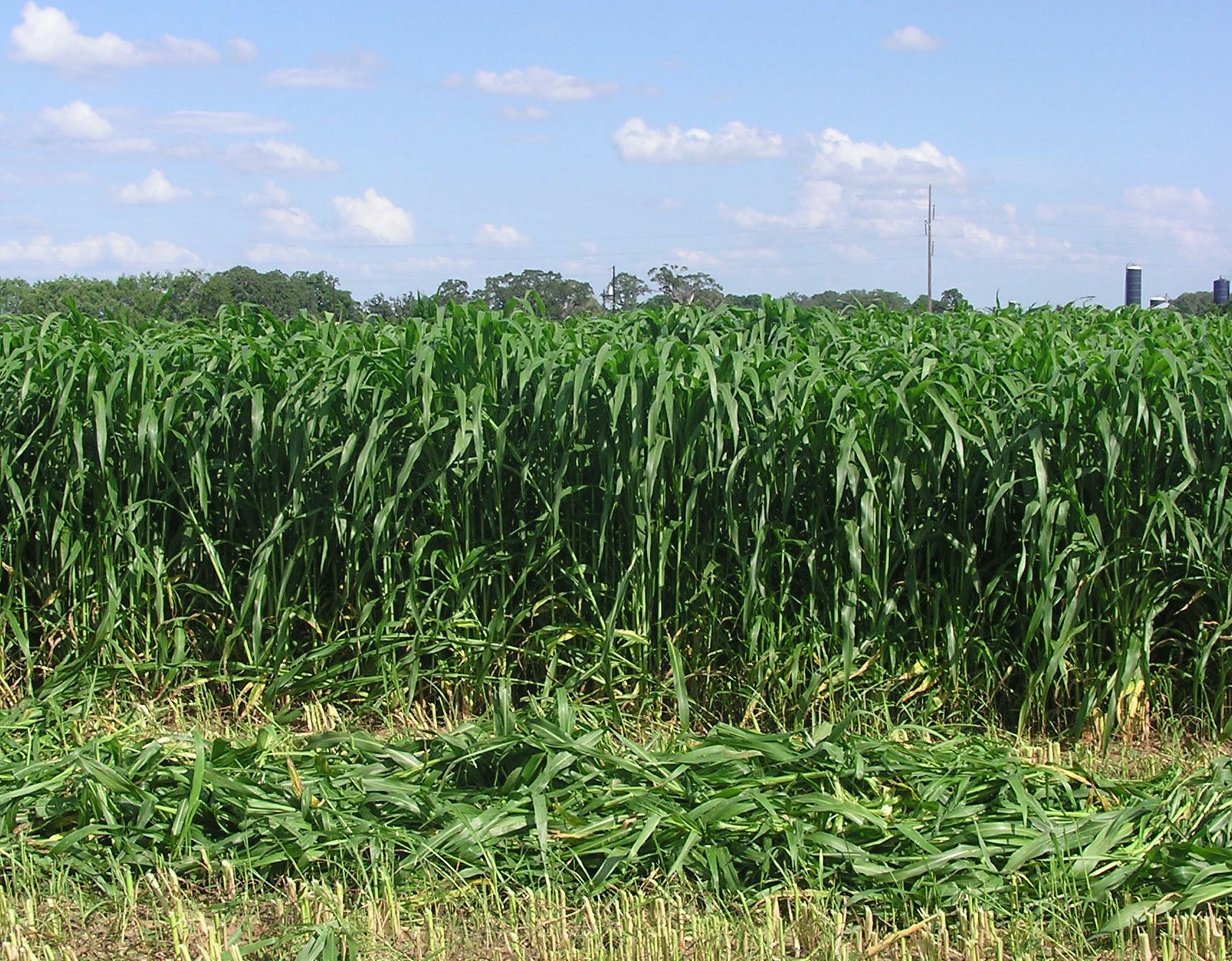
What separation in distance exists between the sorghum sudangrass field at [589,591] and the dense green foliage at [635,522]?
0.05 feet

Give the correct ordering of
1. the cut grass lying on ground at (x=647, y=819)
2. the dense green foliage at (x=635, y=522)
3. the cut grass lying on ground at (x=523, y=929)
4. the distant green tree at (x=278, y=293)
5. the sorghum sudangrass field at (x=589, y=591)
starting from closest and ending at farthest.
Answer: the cut grass lying on ground at (x=523, y=929)
the cut grass lying on ground at (x=647, y=819)
the sorghum sudangrass field at (x=589, y=591)
the dense green foliage at (x=635, y=522)
the distant green tree at (x=278, y=293)

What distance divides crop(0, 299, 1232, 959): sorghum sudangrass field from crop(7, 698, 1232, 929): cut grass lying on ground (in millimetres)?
13

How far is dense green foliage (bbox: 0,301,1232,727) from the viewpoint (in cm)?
341

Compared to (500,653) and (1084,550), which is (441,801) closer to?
(500,653)

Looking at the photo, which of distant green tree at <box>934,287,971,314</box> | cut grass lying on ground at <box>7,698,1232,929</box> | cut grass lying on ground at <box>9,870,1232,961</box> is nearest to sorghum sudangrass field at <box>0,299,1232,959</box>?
cut grass lying on ground at <box>7,698,1232,929</box>

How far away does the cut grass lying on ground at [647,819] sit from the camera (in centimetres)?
254

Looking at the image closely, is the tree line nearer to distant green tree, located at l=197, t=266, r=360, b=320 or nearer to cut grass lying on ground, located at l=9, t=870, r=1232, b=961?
distant green tree, located at l=197, t=266, r=360, b=320

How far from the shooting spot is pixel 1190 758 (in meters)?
3.38

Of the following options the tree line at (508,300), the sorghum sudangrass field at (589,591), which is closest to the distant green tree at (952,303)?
the tree line at (508,300)

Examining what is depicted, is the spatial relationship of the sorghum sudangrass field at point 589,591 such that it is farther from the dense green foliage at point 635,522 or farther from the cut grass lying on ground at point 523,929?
the cut grass lying on ground at point 523,929

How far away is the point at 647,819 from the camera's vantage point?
A: 2688 millimetres

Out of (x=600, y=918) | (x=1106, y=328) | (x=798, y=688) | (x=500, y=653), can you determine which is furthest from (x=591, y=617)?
(x=1106, y=328)

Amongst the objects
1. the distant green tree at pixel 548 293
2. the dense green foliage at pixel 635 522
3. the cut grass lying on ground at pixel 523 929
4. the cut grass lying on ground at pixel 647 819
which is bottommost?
the cut grass lying on ground at pixel 523 929

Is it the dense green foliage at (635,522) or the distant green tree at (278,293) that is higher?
the distant green tree at (278,293)
